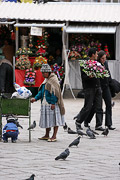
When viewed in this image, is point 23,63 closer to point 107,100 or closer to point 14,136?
point 107,100

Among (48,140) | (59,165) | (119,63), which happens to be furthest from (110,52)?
(59,165)

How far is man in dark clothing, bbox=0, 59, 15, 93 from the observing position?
20.7m

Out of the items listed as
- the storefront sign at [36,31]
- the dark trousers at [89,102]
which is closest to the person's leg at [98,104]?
the dark trousers at [89,102]

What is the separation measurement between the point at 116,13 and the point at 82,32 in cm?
206

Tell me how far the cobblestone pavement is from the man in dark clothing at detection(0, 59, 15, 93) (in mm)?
7766

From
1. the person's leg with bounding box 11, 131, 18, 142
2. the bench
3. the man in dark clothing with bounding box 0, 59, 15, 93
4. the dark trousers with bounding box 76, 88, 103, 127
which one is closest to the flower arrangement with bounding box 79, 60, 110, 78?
the dark trousers with bounding box 76, 88, 103, 127

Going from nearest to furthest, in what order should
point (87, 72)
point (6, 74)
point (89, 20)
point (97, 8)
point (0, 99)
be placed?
point (0, 99)
point (87, 72)
point (6, 74)
point (89, 20)
point (97, 8)

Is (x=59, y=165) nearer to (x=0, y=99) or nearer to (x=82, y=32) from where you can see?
(x=0, y=99)

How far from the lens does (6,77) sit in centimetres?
2122

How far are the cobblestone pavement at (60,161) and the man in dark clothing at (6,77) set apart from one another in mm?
7766

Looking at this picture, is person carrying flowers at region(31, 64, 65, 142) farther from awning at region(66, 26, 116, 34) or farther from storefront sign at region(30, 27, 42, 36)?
awning at region(66, 26, 116, 34)

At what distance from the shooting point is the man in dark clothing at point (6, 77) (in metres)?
20.7

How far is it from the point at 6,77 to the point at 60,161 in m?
12.4

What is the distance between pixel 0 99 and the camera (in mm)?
11469
